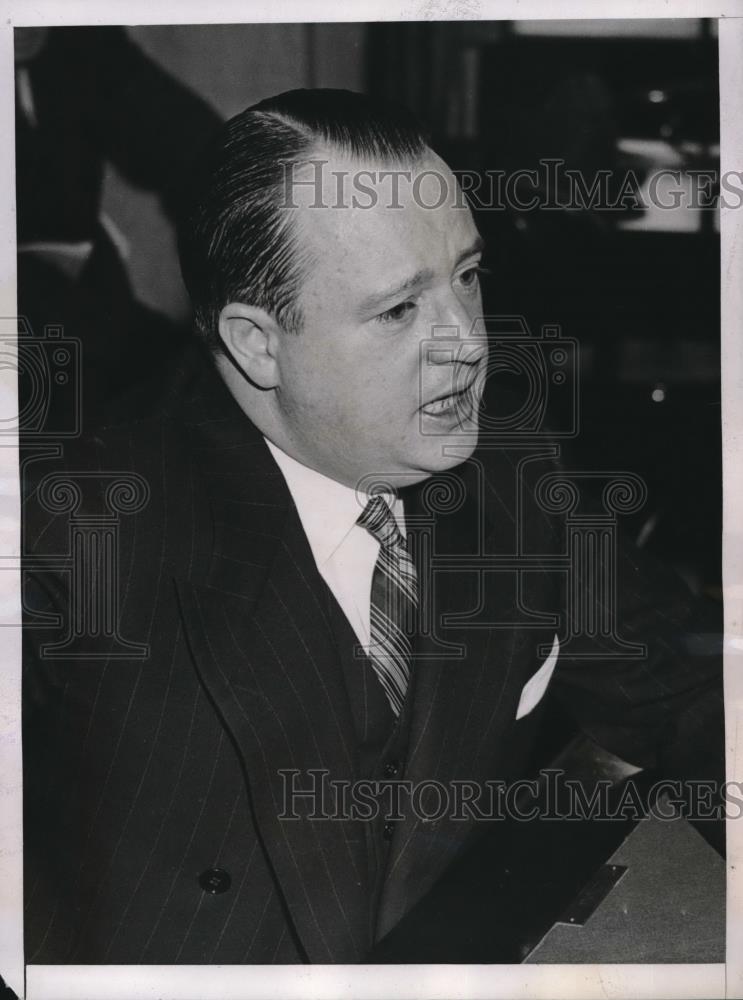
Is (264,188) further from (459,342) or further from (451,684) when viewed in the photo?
(451,684)

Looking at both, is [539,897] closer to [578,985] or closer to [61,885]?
[578,985]

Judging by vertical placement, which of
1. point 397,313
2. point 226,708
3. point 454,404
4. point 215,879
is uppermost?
point 397,313

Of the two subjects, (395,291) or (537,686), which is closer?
(395,291)

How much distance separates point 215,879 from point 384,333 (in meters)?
0.81

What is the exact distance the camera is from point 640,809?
1.57 m

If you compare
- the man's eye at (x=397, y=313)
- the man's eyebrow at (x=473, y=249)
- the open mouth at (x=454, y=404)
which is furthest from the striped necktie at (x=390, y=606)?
the man's eyebrow at (x=473, y=249)

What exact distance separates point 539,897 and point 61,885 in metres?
0.70

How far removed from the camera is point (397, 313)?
Result: 4.75 feet

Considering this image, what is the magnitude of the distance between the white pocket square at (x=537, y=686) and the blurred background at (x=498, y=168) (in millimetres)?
222

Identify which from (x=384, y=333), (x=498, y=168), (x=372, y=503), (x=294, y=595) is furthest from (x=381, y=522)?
(x=498, y=168)

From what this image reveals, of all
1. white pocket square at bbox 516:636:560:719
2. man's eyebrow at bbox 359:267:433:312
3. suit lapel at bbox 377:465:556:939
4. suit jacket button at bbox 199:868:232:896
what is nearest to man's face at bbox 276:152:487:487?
man's eyebrow at bbox 359:267:433:312

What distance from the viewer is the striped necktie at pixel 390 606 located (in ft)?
4.96

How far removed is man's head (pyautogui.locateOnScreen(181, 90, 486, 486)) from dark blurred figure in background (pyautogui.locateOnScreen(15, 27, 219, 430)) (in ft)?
0.25

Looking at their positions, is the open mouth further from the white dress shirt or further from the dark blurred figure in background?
the dark blurred figure in background
